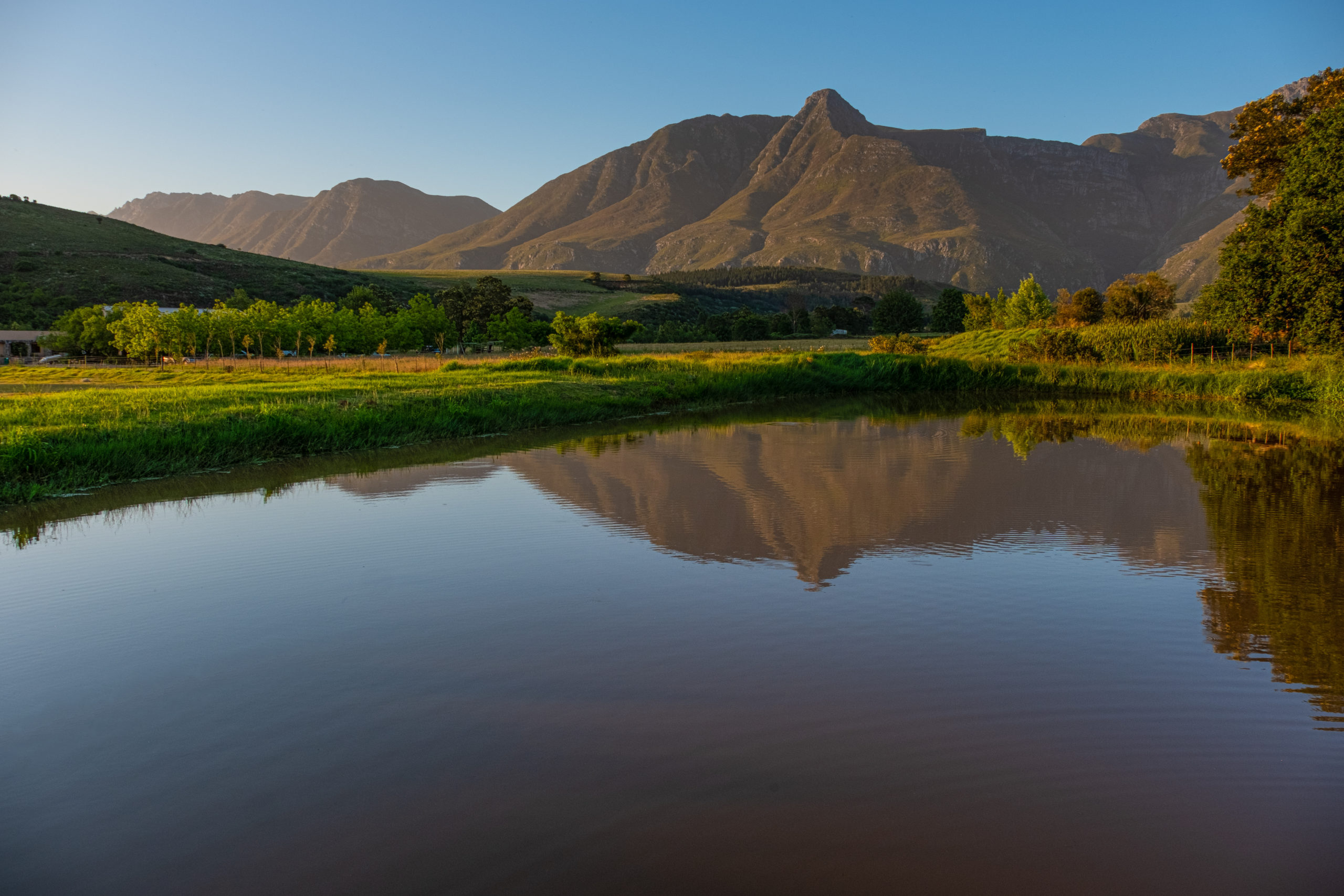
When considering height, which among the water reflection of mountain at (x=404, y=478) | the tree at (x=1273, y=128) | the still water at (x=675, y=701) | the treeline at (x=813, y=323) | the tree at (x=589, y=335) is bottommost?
the still water at (x=675, y=701)

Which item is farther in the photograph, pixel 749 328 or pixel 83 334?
pixel 749 328

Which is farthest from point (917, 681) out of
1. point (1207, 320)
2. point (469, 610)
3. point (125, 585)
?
point (1207, 320)

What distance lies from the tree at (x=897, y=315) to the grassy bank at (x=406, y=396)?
6071 centimetres

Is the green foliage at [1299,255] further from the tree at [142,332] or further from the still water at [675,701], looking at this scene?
the tree at [142,332]

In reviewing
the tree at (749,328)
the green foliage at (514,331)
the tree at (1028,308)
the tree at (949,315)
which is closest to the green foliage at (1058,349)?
the tree at (1028,308)

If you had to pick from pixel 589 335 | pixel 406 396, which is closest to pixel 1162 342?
pixel 589 335

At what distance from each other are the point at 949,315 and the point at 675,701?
102 metres

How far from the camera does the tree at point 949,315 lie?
333 feet

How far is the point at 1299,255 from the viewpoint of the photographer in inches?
1195

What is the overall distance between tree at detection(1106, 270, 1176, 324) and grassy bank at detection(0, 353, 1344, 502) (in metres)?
12.9

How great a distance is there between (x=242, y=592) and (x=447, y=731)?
4.87 meters

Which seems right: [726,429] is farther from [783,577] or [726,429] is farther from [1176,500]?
[783,577]

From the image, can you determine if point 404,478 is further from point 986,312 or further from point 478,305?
point 986,312

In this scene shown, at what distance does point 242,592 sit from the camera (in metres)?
9.59
